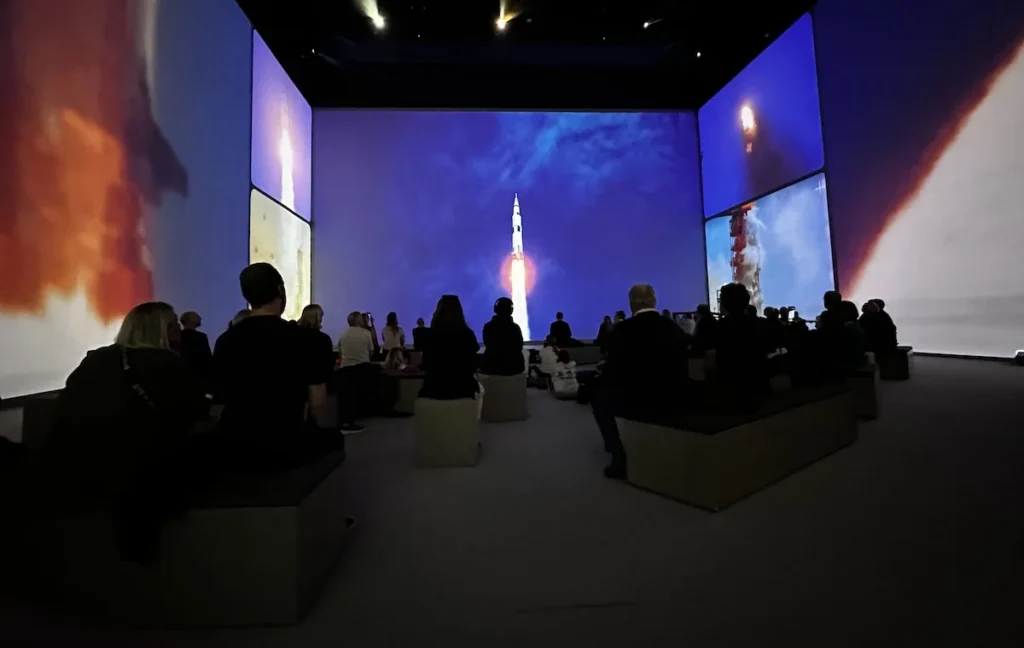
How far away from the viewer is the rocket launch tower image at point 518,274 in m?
13.1

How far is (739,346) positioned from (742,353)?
5 centimetres

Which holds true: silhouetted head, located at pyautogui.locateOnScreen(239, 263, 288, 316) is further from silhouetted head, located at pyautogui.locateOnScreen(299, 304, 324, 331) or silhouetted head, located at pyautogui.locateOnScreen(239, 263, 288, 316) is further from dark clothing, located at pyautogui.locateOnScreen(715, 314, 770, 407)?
dark clothing, located at pyautogui.locateOnScreen(715, 314, 770, 407)

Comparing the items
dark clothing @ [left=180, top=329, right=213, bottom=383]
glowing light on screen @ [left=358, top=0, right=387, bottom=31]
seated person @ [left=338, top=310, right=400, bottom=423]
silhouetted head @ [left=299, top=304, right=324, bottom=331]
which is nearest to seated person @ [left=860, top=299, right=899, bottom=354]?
seated person @ [left=338, top=310, right=400, bottom=423]

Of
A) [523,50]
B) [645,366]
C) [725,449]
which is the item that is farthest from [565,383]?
[523,50]

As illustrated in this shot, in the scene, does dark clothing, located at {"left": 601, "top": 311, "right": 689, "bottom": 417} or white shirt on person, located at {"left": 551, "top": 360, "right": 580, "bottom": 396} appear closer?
dark clothing, located at {"left": 601, "top": 311, "right": 689, "bottom": 417}

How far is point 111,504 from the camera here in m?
1.75

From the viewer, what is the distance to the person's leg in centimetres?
321

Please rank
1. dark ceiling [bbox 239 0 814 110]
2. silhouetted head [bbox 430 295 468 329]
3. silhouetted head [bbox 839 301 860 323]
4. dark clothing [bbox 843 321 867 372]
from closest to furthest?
silhouetted head [bbox 430 295 468 329] → dark clothing [bbox 843 321 867 372] → silhouetted head [bbox 839 301 860 323] → dark ceiling [bbox 239 0 814 110]

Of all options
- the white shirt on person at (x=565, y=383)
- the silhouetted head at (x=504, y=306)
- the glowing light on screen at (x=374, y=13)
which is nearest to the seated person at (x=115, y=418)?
the silhouetted head at (x=504, y=306)

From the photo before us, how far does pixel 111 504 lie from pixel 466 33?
12784mm

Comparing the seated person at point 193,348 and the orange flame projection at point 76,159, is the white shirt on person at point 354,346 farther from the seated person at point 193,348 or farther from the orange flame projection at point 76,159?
the orange flame projection at point 76,159

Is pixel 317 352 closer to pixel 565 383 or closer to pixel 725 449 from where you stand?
pixel 725 449

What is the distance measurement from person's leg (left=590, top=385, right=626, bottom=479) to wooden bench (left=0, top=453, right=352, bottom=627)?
6.51 ft

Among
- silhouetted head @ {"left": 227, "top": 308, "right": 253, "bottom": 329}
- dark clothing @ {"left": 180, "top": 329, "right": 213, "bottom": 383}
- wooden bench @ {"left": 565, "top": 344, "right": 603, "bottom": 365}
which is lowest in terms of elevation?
wooden bench @ {"left": 565, "top": 344, "right": 603, "bottom": 365}
